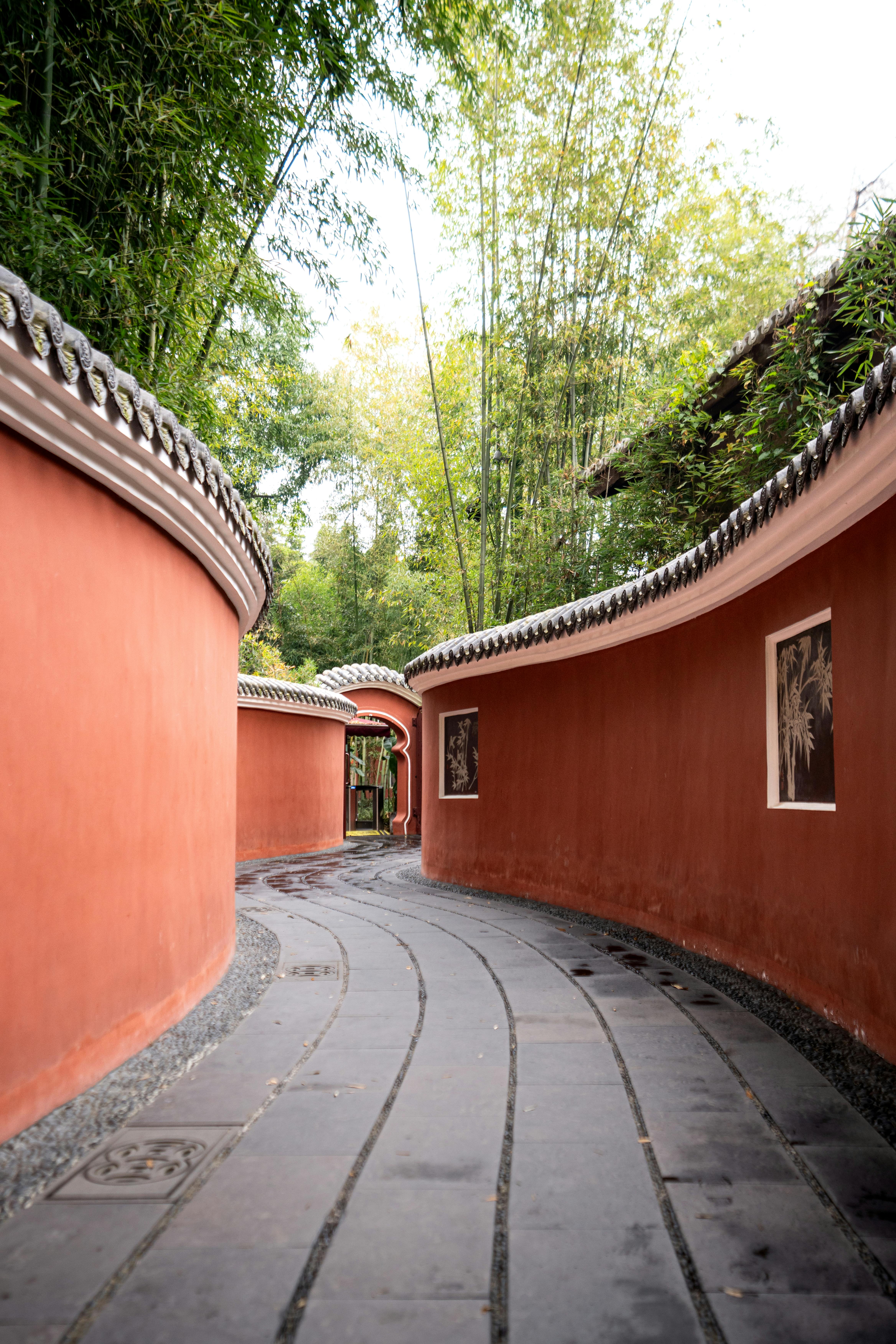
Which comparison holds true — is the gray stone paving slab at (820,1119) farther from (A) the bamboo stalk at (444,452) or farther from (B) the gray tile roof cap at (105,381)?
(A) the bamboo stalk at (444,452)

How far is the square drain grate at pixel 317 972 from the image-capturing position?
16.2 feet

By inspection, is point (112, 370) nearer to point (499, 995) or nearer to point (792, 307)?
point (499, 995)

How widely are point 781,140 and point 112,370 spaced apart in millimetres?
12039

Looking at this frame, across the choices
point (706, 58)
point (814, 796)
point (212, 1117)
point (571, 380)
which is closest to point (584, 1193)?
point (212, 1117)

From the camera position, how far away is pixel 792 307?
6371 mm

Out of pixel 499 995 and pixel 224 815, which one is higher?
pixel 224 815

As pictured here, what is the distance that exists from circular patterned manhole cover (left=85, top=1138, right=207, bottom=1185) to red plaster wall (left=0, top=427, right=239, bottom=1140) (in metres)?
0.31

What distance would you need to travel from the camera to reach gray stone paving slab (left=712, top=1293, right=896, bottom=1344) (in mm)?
1720

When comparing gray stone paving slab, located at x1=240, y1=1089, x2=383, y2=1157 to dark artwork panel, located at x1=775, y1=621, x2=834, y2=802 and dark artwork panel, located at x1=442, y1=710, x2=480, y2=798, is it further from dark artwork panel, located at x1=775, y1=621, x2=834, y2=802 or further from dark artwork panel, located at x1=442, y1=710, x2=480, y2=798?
dark artwork panel, located at x1=442, y1=710, x2=480, y2=798

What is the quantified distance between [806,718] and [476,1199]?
115 inches

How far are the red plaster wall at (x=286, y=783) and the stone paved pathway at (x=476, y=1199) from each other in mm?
7512

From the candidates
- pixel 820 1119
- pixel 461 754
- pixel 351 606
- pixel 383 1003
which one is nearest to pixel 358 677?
pixel 351 606

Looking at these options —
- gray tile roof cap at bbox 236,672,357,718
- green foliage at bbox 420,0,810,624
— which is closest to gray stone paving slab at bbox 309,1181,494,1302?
green foliage at bbox 420,0,810,624

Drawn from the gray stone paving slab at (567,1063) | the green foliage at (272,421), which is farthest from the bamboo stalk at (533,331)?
the gray stone paving slab at (567,1063)
